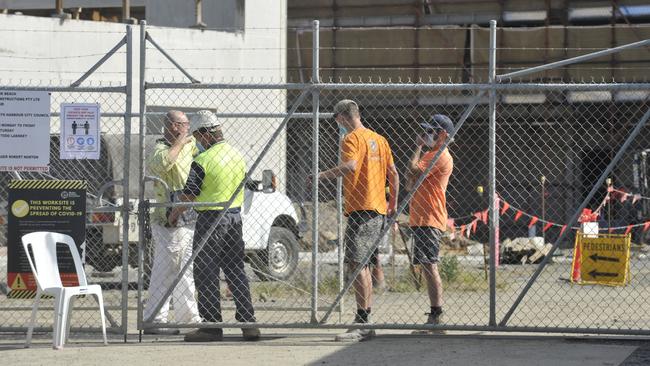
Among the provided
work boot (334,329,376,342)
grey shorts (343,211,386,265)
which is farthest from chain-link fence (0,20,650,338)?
work boot (334,329,376,342)

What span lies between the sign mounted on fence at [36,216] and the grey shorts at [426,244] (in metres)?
2.76

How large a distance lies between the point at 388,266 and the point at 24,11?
59.7 ft

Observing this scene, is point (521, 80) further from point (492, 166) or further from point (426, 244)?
point (492, 166)

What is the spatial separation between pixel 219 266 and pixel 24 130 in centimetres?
194

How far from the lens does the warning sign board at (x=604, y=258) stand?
1307 cm

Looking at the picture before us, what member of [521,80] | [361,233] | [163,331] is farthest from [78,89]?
[521,80]

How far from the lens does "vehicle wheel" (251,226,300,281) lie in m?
15.2

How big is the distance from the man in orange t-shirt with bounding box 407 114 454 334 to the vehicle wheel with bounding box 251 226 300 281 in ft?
17.2

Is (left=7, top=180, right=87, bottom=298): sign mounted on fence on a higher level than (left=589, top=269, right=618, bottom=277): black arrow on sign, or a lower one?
higher

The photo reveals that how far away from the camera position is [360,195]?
31.5 feet

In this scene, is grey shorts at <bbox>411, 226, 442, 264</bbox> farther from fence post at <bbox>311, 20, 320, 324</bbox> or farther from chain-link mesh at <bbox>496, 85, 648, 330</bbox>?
chain-link mesh at <bbox>496, 85, 648, 330</bbox>

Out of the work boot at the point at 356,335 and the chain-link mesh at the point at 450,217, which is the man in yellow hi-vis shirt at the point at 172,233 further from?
the work boot at the point at 356,335

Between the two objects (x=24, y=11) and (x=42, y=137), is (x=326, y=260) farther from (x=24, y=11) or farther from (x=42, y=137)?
(x=24, y=11)

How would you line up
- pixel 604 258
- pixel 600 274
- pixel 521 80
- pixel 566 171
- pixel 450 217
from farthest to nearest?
pixel 566 171 → pixel 521 80 → pixel 450 217 → pixel 600 274 → pixel 604 258
